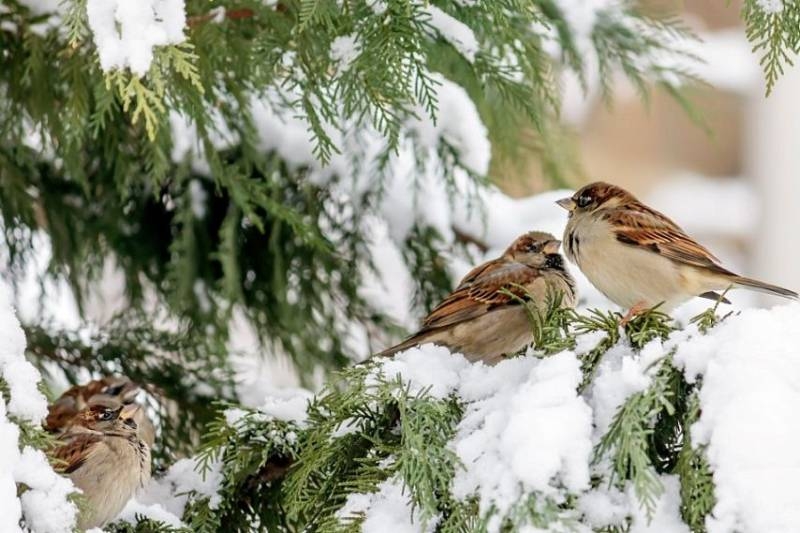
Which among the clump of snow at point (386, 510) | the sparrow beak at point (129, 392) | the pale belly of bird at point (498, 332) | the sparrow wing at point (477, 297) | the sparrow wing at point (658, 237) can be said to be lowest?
the clump of snow at point (386, 510)

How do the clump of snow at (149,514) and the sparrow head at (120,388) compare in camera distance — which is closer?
the clump of snow at (149,514)

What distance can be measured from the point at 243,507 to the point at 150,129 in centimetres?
60

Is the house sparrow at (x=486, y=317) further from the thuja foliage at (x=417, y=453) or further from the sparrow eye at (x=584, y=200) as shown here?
the thuja foliage at (x=417, y=453)

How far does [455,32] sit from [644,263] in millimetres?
580

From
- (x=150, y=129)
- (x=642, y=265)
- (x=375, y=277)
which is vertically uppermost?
(x=375, y=277)

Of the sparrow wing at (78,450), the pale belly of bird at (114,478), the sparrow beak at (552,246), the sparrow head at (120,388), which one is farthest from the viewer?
the sparrow beak at (552,246)

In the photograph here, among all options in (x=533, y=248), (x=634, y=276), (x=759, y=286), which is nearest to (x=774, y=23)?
(x=759, y=286)

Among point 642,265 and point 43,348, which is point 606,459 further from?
point 43,348

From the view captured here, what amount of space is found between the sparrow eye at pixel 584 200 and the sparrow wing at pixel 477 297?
163mm

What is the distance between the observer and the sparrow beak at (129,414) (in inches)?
78.3

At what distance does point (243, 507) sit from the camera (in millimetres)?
1669

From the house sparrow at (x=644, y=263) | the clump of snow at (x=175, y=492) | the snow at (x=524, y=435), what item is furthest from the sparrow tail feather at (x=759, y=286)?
the clump of snow at (x=175, y=492)

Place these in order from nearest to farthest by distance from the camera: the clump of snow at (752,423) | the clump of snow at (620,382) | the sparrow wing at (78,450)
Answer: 1. the clump of snow at (752,423)
2. the clump of snow at (620,382)
3. the sparrow wing at (78,450)

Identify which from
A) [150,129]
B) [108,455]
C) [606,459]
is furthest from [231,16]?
[606,459]
